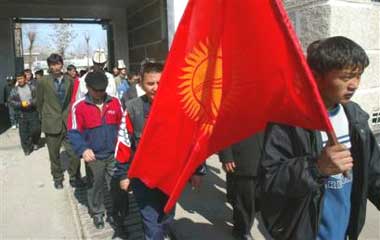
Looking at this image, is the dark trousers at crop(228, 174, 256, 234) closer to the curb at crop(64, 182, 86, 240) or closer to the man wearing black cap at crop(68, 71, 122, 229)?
the man wearing black cap at crop(68, 71, 122, 229)

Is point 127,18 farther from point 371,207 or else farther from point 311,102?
point 311,102

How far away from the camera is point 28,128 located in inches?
379

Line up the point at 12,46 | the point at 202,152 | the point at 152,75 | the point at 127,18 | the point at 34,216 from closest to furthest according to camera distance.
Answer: the point at 202,152, the point at 152,75, the point at 34,216, the point at 127,18, the point at 12,46

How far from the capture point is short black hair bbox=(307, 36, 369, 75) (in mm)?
1790

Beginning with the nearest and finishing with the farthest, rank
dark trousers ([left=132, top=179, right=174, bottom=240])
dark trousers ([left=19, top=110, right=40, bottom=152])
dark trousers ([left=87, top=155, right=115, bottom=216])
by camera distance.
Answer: dark trousers ([left=132, top=179, right=174, bottom=240])
dark trousers ([left=87, top=155, right=115, bottom=216])
dark trousers ([left=19, top=110, right=40, bottom=152])

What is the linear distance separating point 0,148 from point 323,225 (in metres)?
9.55

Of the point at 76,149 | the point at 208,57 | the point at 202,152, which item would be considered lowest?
the point at 76,149

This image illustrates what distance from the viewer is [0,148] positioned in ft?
33.7

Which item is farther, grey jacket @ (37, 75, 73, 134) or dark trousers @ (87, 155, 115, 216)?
grey jacket @ (37, 75, 73, 134)

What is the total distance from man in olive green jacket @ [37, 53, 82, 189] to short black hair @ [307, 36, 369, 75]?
4900 mm

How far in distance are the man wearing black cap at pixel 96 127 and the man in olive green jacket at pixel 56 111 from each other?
5.54 ft

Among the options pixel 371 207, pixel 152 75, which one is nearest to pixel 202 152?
pixel 152 75

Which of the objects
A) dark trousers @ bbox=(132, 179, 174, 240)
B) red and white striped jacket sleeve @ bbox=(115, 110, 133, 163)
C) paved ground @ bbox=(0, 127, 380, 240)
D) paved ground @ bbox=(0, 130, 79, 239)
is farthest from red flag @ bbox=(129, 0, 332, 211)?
paved ground @ bbox=(0, 130, 79, 239)

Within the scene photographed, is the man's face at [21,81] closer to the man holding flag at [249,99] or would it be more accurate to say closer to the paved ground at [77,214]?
the paved ground at [77,214]
